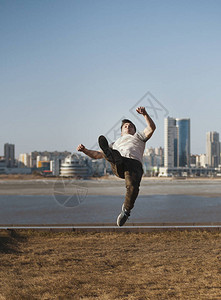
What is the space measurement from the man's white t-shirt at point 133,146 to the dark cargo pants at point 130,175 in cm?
7

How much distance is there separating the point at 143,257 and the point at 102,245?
5278 millimetres

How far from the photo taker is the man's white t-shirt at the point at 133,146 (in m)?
4.09

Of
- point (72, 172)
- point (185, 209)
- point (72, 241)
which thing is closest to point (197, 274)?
point (72, 241)

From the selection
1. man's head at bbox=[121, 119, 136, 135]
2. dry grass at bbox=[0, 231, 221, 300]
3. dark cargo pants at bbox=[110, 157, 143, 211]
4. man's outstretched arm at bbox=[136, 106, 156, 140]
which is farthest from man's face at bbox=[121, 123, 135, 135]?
dry grass at bbox=[0, 231, 221, 300]

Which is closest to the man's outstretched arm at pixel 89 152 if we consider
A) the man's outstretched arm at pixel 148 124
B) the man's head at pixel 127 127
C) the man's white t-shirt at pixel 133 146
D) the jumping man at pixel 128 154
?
the jumping man at pixel 128 154

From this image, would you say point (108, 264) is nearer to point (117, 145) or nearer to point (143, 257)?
point (143, 257)

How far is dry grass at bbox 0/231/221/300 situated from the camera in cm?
2819

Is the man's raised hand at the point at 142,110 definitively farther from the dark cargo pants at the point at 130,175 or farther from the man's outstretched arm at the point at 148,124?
the dark cargo pants at the point at 130,175

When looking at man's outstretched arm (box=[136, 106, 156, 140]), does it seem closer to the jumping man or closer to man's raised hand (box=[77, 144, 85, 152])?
the jumping man

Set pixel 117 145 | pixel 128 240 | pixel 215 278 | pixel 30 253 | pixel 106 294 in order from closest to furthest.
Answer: pixel 117 145 < pixel 106 294 < pixel 215 278 < pixel 30 253 < pixel 128 240

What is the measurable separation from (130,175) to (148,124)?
1.91 feet

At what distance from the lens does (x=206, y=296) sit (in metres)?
25.9

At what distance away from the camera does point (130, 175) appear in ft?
12.9

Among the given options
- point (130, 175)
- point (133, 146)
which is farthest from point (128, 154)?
point (130, 175)
